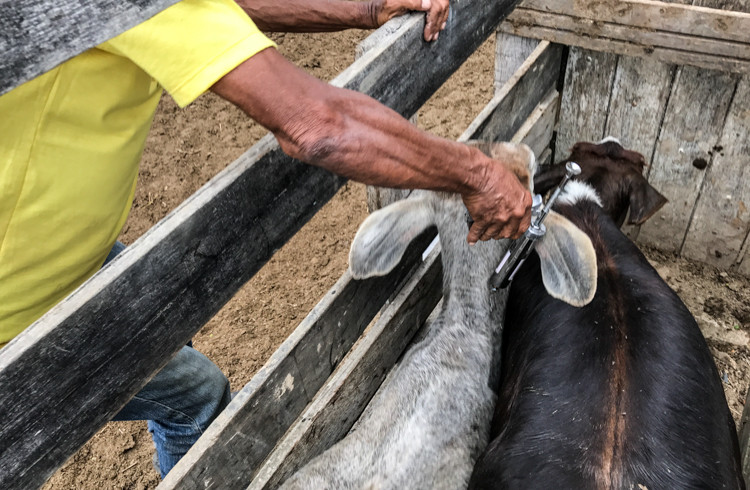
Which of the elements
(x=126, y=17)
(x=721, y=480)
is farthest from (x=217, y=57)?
(x=721, y=480)

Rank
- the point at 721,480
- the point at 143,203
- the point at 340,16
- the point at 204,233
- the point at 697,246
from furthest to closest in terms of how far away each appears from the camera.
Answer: the point at 143,203, the point at 697,246, the point at 340,16, the point at 721,480, the point at 204,233

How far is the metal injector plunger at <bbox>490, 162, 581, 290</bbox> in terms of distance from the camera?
216 centimetres

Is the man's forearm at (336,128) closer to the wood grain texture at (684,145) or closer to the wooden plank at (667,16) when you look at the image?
the wooden plank at (667,16)

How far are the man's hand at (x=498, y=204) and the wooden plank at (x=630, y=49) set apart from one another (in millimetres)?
1651

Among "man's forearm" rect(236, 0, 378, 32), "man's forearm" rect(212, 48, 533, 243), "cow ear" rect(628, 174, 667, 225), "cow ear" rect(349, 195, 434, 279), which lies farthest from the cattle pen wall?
"cow ear" rect(628, 174, 667, 225)

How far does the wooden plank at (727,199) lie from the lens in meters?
3.29

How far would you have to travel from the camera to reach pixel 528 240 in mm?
2254

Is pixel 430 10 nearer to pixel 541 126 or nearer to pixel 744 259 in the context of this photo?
pixel 541 126

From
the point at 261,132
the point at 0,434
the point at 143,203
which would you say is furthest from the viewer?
the point at 261,132

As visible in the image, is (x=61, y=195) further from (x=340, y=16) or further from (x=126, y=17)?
(x=340, y=16)

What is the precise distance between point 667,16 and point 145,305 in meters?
2.77

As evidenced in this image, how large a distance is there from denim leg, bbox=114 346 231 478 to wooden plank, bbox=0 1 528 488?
689 millimetres

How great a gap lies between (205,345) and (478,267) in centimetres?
207

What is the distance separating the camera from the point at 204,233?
5.14 ft
